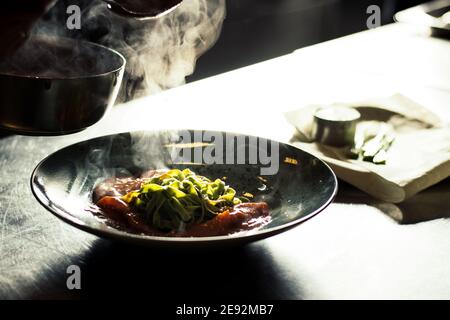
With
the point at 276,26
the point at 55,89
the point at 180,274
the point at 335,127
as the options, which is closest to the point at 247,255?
the point at 180,274

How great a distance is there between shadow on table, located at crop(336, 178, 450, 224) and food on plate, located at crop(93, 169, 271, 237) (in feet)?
1.10

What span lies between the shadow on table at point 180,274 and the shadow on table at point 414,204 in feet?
1.34

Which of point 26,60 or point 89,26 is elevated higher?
point 26,60

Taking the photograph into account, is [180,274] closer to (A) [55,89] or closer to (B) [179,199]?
(B) [179,199]

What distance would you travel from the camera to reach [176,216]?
1424 mm

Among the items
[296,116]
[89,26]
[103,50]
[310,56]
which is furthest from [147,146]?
[310,56]

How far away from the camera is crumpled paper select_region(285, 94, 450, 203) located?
1748 millimetres

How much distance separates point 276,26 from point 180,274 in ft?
15.5

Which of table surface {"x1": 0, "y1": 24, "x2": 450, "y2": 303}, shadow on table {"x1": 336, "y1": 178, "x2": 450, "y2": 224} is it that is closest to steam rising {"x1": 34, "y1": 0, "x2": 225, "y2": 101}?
table surface {"x1": 0, "y1": 24, "x2": 450, "y2": 303}

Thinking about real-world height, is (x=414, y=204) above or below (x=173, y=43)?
below

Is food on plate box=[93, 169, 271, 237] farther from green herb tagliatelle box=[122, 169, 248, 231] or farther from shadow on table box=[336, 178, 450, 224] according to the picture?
shadow on table box=[336, 178, 450, 224]

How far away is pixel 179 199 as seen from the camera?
4.86 ft
